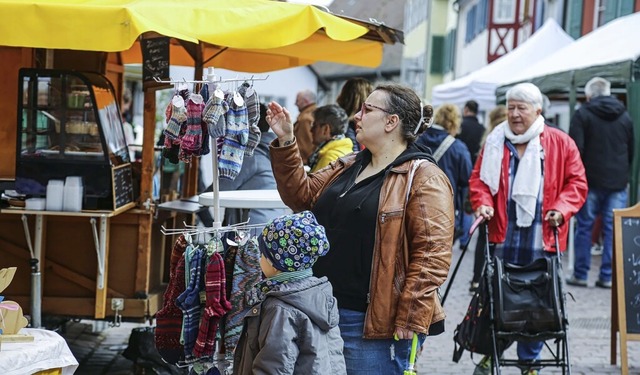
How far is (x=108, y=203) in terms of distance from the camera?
6863 mm

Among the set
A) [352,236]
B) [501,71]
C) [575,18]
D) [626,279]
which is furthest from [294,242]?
[575,18]

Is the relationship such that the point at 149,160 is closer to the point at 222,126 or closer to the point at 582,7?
the point at 222,126

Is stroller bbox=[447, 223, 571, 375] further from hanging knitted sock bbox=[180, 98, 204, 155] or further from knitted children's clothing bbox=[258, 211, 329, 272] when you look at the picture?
knitted children's clothing bbox=[258, 211, 329, 272]

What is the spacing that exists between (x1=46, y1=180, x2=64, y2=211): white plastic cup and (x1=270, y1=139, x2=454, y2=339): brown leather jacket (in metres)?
2.61

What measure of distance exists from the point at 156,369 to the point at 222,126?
2.75m

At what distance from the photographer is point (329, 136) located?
8227 millimetres

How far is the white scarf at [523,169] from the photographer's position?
6883 millimetres

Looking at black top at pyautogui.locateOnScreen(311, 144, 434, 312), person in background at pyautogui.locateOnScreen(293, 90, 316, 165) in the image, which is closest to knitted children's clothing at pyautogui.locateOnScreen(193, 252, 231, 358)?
black top at pyautogui.locateOnScreen(311, 144, 434, 312)

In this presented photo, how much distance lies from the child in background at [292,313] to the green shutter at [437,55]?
4893 cm

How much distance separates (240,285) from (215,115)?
28.6 inches

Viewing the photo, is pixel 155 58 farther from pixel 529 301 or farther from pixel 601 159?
Answer: pixel 601 159

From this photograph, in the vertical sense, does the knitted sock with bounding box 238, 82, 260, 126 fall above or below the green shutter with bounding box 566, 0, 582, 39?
below

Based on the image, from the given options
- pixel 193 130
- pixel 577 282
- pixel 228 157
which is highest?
pixel 193 130

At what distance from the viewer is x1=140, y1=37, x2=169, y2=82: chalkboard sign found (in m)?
7.24
